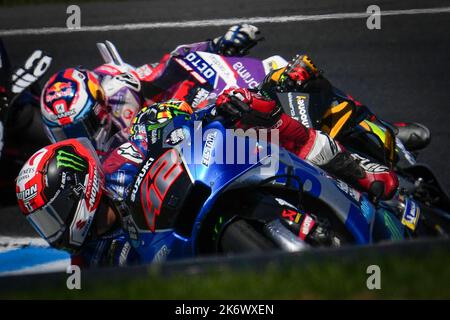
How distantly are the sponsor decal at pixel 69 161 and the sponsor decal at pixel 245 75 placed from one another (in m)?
1.78

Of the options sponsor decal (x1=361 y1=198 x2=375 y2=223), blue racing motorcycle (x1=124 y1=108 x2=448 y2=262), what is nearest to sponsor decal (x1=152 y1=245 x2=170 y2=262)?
blue racing motorcycle (x1=124 y1=108 x2=448 y2=262)

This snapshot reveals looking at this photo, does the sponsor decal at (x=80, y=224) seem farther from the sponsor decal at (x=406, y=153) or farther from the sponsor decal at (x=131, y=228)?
the sponsor decal at (x=406, y=153)

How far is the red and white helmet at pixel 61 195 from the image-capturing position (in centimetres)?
528

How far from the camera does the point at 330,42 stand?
9.05 m

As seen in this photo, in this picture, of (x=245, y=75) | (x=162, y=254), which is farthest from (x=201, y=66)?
(x=162, y=254)

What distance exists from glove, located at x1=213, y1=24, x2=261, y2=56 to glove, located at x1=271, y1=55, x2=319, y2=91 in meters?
0.96

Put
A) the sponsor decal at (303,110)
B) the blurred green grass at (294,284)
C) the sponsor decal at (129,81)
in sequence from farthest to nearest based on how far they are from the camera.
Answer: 1. the sponsor decal at (129,81)
2. the sponsor decal at (303,110)
3. the blurred green grass at (294,284)

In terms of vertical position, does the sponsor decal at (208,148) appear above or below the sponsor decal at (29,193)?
above

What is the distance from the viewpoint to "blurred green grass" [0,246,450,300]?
3.21 meters

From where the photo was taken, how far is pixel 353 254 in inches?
135

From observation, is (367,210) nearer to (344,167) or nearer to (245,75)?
(344,167)

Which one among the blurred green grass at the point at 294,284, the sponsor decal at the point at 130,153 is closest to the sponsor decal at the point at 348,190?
the sponsor decal at the point at 130,153

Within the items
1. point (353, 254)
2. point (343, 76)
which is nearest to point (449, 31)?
point (343, 76)
